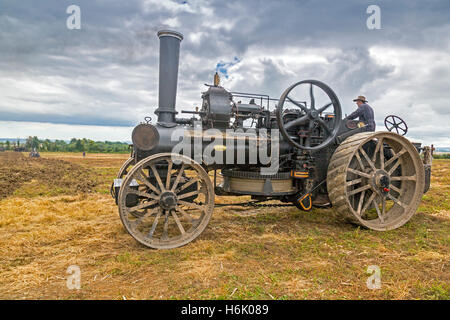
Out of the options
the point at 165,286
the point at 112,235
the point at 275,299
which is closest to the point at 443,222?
the point at 275,299

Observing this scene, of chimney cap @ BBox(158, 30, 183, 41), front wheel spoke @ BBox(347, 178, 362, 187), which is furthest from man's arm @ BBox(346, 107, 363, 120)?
chimney cap @ BBox(158, 30, 183, 41)

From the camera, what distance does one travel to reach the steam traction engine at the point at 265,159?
15.7 ft

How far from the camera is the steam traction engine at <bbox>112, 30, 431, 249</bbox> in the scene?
189 inches

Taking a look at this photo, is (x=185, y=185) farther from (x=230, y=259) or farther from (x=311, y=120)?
(x=311, y=120)

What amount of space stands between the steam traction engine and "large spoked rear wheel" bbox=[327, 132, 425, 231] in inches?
0.7

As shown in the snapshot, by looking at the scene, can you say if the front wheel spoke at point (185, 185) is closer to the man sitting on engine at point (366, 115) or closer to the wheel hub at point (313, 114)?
the wheel hub at point (313, 114)

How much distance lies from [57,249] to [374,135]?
5.72 m

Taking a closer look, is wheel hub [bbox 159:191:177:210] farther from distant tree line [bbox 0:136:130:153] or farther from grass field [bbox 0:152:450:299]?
distant tree line [bbox 0:136:130:153]

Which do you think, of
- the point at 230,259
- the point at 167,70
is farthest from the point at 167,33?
the point at 230,259

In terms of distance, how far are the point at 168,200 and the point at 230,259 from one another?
4.37 feet

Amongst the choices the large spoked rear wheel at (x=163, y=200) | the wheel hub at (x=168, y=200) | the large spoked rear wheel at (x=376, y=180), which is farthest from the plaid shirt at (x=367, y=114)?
the wheel hub at (x=168, y=200)

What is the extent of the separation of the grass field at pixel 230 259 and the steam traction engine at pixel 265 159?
467 mm

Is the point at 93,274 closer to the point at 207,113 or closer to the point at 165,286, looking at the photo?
the point at 165,286

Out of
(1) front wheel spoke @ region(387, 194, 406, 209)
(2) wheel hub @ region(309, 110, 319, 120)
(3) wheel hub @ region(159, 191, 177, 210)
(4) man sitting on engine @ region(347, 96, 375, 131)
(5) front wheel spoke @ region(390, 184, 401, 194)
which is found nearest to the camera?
(3) wheel hub @ region(159, 191, 177, 210)
